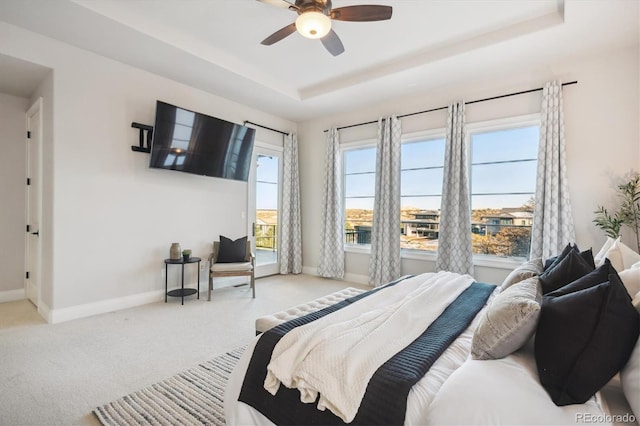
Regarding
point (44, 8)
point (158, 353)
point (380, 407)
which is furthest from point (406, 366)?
point (44, 8)

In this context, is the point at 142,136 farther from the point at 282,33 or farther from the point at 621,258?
the point at 621,258

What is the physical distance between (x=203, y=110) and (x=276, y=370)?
4283 mm

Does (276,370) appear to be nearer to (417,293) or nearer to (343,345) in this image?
(343,345)

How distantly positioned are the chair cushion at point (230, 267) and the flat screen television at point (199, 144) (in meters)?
1.32

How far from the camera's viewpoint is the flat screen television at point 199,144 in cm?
392

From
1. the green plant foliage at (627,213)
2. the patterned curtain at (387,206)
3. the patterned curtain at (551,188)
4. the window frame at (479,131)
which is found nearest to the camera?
the green plant foliage at (627,213)

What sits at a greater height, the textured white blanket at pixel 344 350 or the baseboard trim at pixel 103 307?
the textured white blanket at pixel 344 350

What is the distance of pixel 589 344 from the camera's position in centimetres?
106

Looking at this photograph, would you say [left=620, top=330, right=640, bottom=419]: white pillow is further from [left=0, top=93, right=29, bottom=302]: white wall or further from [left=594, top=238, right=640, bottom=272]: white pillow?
[left=0, top=93, right=29, bottom=302]: white wall

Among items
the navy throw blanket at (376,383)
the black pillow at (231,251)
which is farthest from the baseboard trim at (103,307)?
the navy throw blanket at (376,383)

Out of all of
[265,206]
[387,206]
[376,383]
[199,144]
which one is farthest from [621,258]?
[265,206]

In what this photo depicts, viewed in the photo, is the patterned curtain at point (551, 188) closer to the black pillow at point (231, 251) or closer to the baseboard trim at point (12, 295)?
the black pillow at point (231, 251)

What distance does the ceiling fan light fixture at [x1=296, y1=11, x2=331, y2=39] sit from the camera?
7.97 feet

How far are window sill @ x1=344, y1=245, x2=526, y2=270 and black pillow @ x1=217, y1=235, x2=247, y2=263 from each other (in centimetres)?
186
